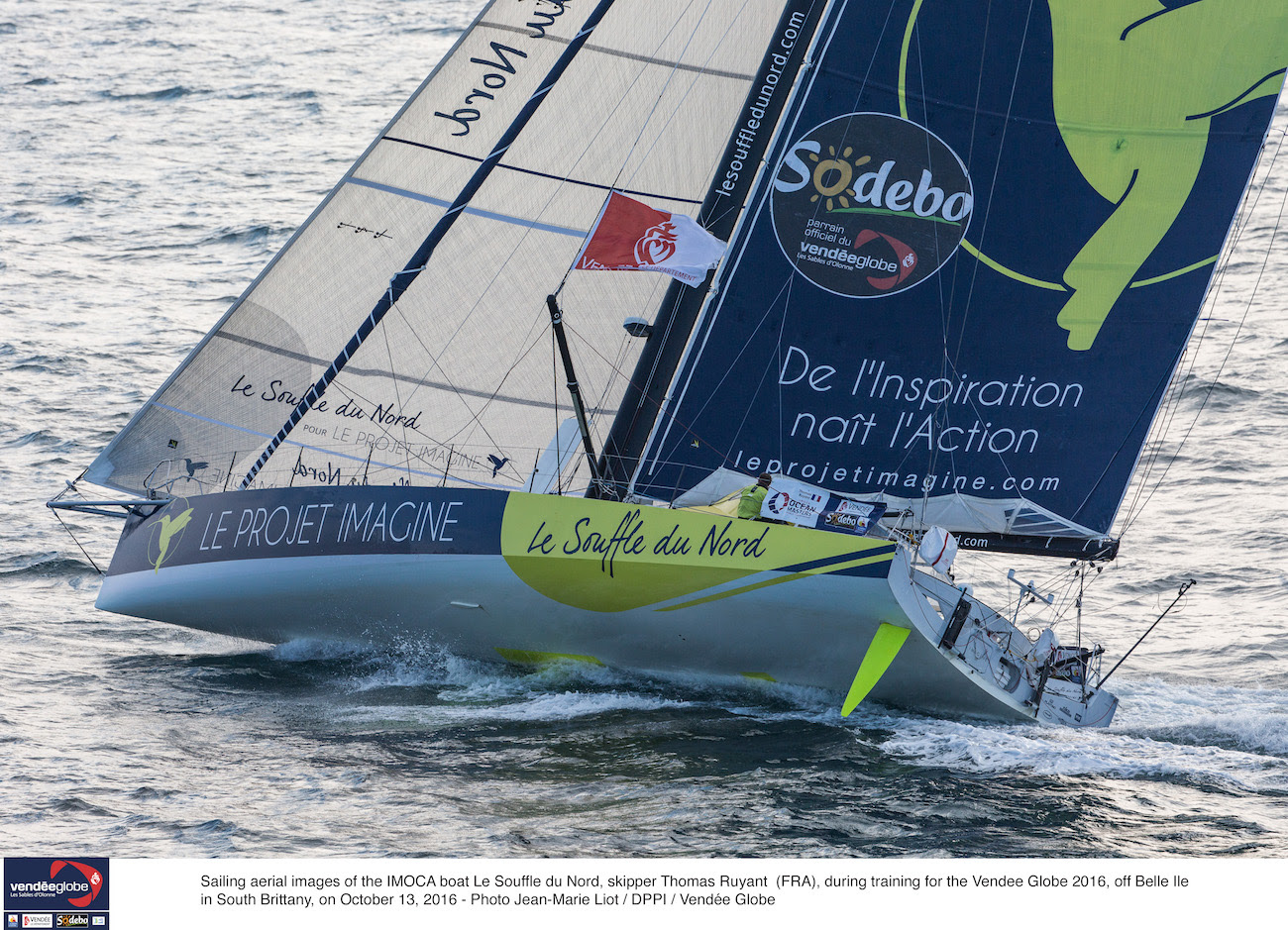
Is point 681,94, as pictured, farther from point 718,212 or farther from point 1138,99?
point 1138,99

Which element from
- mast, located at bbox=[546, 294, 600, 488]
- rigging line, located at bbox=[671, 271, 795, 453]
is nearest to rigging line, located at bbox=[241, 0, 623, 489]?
mast, located at bbox=[546, 294, 600, 488]

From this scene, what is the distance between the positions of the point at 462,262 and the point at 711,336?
8.06ft

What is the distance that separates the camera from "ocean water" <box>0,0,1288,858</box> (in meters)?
8.97

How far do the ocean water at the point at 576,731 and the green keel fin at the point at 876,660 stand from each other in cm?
36

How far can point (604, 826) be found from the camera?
8.88 meters

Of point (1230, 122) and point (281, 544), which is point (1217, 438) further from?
point (281, 544)

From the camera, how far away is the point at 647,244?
1145 centimetres

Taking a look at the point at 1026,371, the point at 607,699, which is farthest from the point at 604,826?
the point at 1026,371

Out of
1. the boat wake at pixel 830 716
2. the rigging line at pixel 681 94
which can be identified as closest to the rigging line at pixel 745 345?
the rigging line at pixel 681 94

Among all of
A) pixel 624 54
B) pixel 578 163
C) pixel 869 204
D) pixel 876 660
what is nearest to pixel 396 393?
pixel 578 163

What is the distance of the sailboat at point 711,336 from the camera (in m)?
11.5

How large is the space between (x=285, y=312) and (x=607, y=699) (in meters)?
4.74
